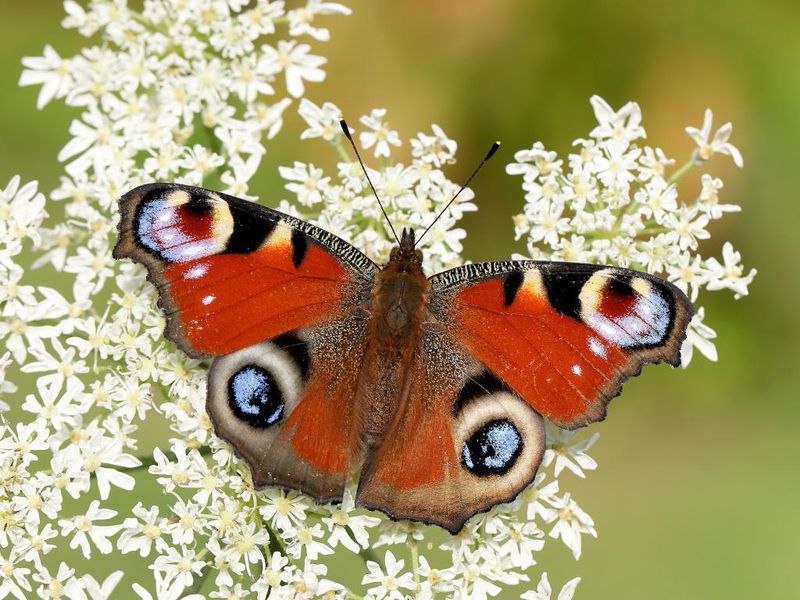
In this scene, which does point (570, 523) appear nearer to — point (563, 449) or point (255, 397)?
point (563, 449)

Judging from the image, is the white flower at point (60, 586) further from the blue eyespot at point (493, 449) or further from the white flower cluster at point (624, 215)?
the white flower cluster at point (624, 215)

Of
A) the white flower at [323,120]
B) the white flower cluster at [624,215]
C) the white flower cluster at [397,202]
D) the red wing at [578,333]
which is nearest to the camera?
the red wing at [578,333]

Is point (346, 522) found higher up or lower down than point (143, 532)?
higher up

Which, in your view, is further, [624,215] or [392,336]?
[624,215]

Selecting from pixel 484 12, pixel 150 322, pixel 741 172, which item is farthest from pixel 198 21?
pixel 741 172

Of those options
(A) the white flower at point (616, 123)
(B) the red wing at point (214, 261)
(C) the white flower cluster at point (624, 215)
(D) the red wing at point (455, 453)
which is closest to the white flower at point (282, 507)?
(D) the red wing at point (455, 453)

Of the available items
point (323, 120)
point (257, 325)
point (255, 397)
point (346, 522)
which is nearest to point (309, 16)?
point (323, 120)

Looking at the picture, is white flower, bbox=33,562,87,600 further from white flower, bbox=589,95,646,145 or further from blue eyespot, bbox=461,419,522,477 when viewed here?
white flower, bbox=589,95,646,145

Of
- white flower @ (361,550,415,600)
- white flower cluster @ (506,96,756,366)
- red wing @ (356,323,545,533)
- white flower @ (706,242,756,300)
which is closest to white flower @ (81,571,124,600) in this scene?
white flower @ (361,550,415,600)
